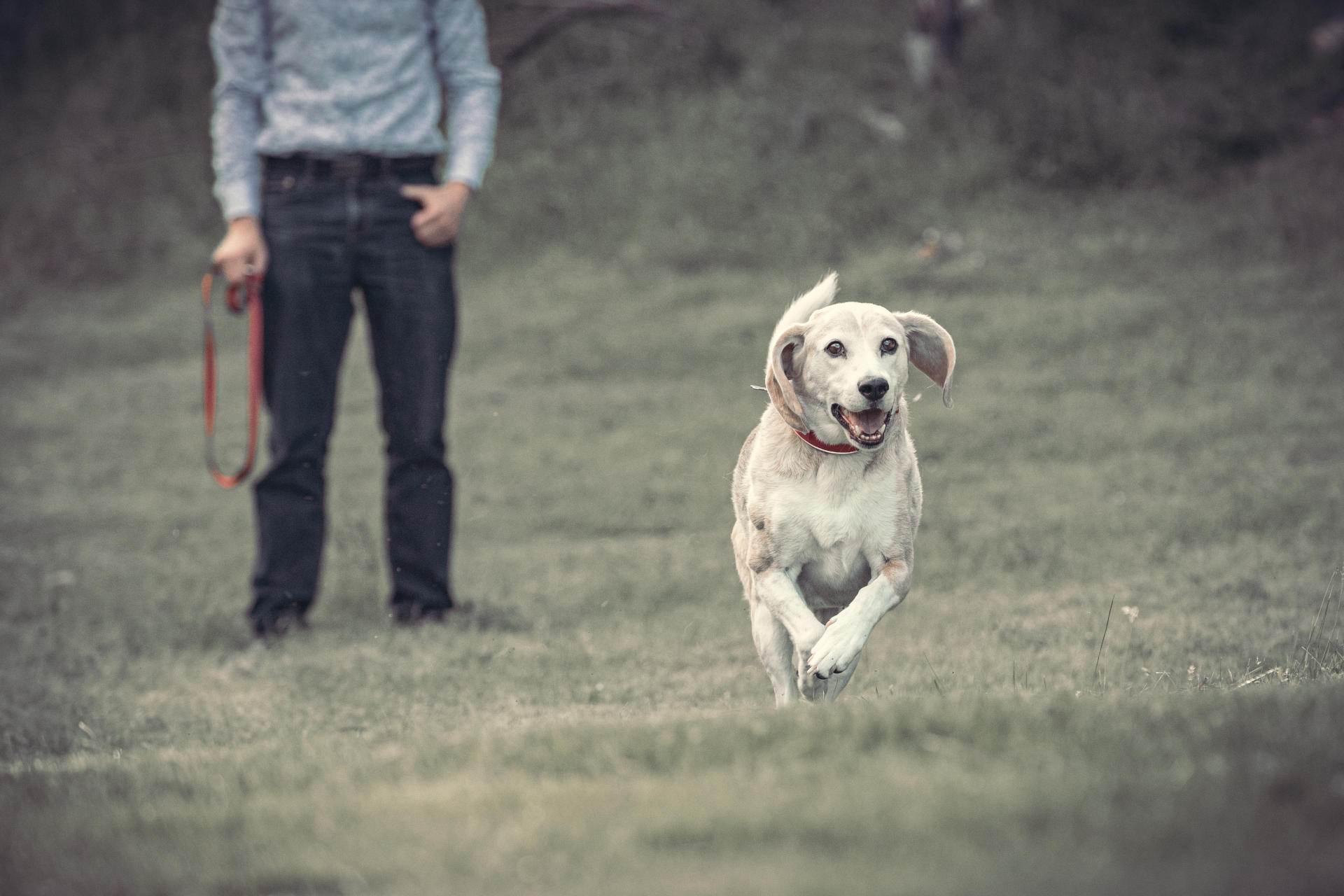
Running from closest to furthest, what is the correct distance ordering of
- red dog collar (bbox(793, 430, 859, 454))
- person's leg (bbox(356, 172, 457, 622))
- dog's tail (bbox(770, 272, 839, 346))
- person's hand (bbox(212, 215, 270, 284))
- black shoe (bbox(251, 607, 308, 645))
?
red dog collar (bbox(793, 430, 859, 454)), dog's tail (bbox(770, 272, 839, 346)), person's hand (bbox(212, 215, 270, 284)), person's leg (bbox(356, 172, 457, 622)), black shoe (bbox(251, 607, 308, 645))

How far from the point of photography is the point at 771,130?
14.3 meters

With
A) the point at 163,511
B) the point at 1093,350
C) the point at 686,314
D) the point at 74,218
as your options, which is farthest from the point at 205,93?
the point at 1093,350

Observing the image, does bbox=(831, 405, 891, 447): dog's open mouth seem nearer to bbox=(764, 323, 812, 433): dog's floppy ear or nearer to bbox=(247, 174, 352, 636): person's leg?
bbox=(764, 323, 812, 433): dog's floppy ear

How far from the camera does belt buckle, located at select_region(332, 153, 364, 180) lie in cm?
539

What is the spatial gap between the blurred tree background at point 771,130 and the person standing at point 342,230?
718 centimetres

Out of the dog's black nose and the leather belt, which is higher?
the leather belt

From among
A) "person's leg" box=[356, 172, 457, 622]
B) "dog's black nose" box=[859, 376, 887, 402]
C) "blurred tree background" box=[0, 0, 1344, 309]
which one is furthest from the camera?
"blurred tree background" box=[0, 0, 1344, 309]

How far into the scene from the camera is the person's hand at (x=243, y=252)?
536cm

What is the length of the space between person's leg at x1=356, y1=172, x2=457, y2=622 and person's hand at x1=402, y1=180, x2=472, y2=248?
0.04 metres

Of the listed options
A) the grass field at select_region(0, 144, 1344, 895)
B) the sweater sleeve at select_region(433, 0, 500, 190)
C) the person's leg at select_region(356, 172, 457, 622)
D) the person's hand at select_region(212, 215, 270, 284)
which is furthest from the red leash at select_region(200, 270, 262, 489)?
the sweater sleeve at select_region(433, 0, 500, 190)

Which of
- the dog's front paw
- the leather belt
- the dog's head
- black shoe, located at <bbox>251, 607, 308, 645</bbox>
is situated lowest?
black shoe, located at <bbox>251, 607, 308, 645</bbox>

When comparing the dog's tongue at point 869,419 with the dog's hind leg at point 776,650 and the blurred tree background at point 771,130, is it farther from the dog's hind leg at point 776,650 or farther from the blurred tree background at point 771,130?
the blurred tree background at point 771,130

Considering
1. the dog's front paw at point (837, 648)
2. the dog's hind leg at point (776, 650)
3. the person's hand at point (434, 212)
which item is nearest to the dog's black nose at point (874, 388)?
the dog's front paw at point (837, 648)

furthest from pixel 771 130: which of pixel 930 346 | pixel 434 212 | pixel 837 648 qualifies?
pixel 837 648
